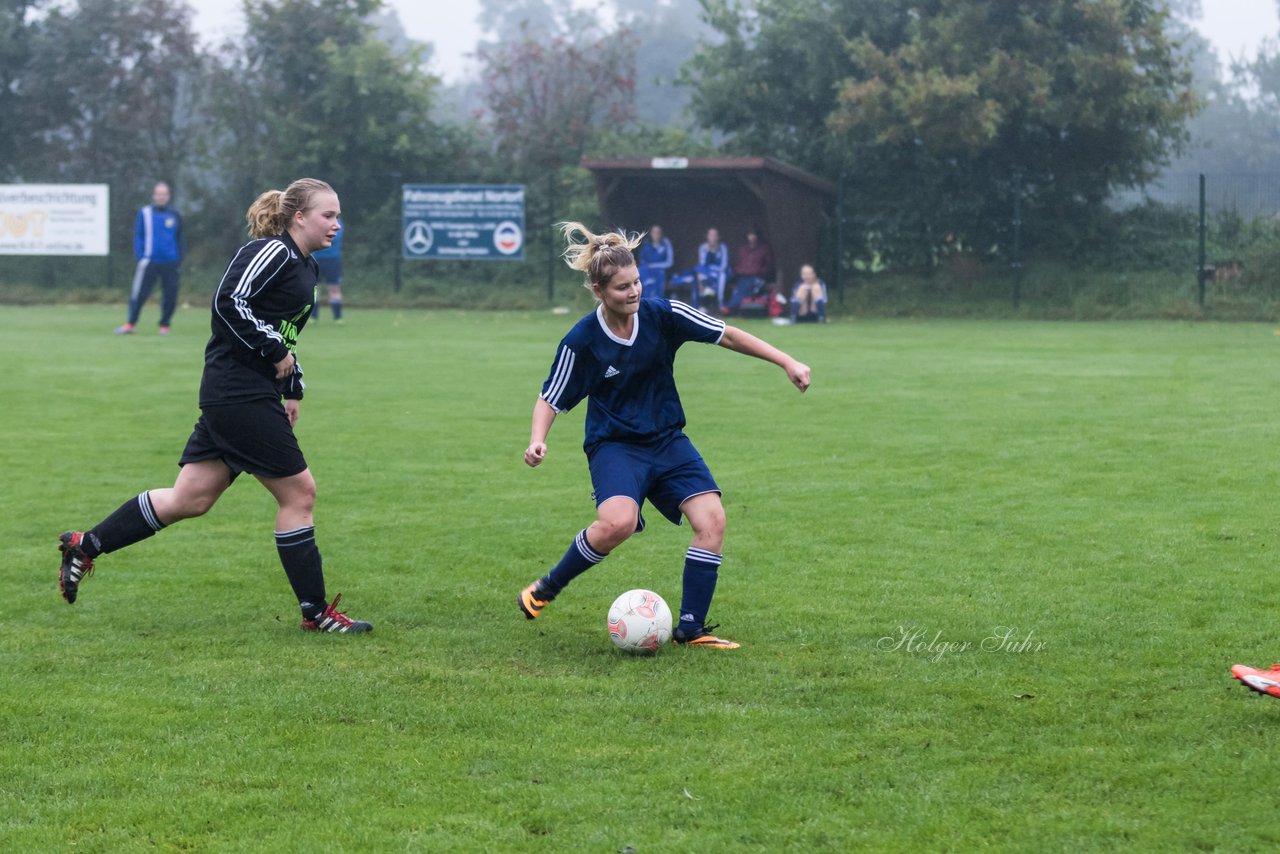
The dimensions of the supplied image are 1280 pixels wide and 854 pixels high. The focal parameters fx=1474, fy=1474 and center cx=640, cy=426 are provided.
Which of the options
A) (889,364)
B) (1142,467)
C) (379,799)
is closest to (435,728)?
(379,799)

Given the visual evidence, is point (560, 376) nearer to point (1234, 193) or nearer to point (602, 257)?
point (602, 257)

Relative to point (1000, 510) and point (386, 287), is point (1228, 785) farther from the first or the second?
point (386, 287)

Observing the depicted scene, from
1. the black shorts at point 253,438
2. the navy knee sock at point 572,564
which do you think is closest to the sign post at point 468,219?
the black shorts at point 253,438

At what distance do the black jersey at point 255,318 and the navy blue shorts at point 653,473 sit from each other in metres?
1.27

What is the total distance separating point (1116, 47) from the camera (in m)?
26.0

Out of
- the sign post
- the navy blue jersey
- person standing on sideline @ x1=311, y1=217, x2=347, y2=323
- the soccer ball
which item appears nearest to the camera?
the soccer ball

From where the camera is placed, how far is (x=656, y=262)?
26797 mm

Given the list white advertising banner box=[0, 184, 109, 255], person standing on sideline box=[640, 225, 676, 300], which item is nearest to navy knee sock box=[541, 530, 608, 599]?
person standing on sideline box=[640, 225, 676, 300]

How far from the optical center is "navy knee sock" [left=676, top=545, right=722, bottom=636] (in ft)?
17.7

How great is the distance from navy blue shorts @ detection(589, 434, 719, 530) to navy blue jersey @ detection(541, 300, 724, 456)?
50 mm

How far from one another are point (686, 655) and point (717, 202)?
76.9ft

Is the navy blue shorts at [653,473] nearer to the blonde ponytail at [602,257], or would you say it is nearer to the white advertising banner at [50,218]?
the blonde ponytail at [602,257]

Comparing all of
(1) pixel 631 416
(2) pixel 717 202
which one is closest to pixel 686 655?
(1) pixel 631 416

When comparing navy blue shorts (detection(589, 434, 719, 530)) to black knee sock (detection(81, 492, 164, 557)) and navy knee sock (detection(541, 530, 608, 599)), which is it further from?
black knee sock (detection(81, 492, 164, 557))
